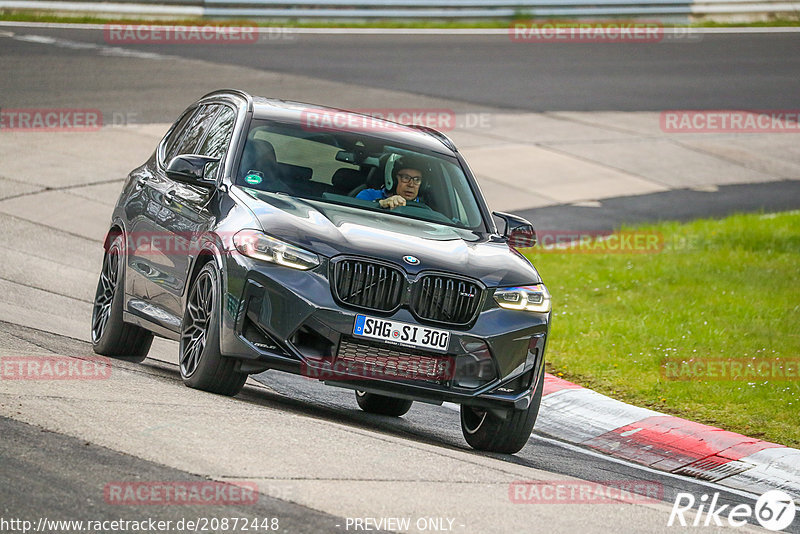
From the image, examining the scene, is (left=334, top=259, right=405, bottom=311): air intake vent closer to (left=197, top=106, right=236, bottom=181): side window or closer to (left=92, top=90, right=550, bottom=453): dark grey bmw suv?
(left=92, top=90, right=550, bottom=453): dark grey bmw suv

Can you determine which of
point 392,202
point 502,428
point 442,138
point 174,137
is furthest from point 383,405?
point 174,137

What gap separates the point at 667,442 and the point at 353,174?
293 centimetres

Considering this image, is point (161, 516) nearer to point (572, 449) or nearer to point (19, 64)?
point (572, 449)

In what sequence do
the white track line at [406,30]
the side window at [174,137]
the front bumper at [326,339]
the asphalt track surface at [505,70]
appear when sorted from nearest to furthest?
the front bumper at [326,339] → the side window at [174,137] → the asphalt track surface at [505,70] → the white track line at [406,30]

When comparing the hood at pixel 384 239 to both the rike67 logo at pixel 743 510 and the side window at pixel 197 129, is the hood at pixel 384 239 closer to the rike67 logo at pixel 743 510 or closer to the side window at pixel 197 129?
the side window at pixel 197 129

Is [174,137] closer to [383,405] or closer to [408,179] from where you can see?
[408,179]

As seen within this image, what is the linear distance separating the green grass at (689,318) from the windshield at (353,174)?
261cm

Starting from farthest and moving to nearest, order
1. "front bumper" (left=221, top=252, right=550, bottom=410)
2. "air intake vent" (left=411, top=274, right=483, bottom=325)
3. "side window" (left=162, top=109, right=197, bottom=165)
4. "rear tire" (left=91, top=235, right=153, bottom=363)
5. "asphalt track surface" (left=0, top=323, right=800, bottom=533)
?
"side window" (left=162, top=109, right=197, bottom=165)
"rear tire" (left=91, top=235, right=153, bottom=363)
"air intake vent" (left=411, top=274, right=483, bottom=325)
"front bumper" (left=221, top=252, right=550, bottom=410)
"asphalt track surface" (left=0, top=323, right=800, bottom=533)

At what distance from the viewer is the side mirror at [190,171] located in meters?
8.30

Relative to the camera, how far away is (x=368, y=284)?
7363 mm

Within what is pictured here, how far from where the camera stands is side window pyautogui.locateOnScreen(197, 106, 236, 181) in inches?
342

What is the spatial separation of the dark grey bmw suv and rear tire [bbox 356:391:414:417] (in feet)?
0.15

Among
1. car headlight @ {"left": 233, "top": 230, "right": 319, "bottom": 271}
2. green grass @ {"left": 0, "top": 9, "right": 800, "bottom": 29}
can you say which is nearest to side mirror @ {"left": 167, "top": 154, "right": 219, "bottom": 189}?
car headlight @ {"left": 233, "top": 230, "right": 319, "bottom": 271}

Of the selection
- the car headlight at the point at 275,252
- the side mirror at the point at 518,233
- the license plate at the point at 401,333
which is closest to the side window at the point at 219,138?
the car headlight at the point at 275,252
